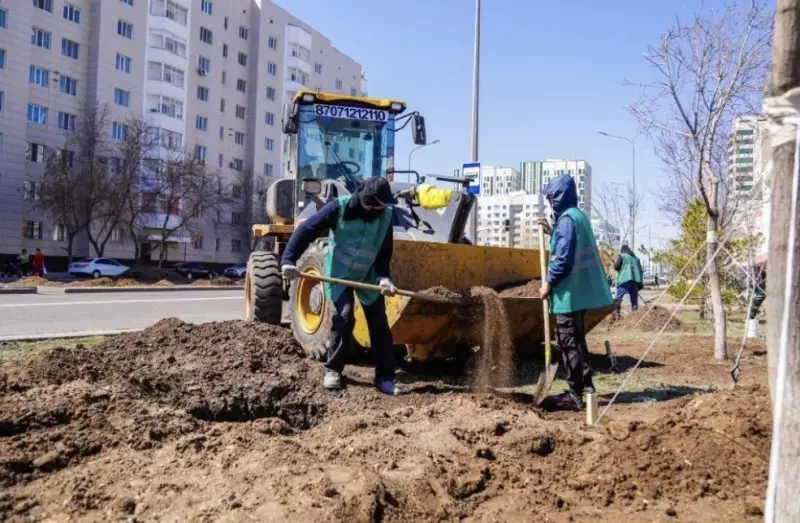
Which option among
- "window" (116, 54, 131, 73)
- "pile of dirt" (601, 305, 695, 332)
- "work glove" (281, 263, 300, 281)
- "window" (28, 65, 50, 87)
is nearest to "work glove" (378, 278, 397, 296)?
"work glove" (281, 263, 300, 281)

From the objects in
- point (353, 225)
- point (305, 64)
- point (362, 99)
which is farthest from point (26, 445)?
point (305, 64)

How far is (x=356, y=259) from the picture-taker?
5.61 m

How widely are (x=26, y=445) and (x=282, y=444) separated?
4.12 ft

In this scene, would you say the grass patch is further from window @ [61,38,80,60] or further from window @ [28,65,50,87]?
window @ [61,38,80,60]

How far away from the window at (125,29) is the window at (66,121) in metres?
6.97

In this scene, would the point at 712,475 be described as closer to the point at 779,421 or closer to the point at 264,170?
the point at 779,421

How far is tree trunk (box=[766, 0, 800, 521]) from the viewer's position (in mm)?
2449

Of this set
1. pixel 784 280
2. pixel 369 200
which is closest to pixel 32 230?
pixel 369 200

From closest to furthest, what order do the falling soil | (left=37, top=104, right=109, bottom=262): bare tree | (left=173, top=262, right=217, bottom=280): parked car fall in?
the falling soil
(left=37, top=104, right=109, bottom=262): bare tree
(left=173, top=262, right=217, bottom=280): parked car

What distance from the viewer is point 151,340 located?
6797mm

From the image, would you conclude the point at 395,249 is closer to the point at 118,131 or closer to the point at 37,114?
the point at 37,114

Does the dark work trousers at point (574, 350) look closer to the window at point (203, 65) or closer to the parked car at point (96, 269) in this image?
the parked car at point (96, 269)

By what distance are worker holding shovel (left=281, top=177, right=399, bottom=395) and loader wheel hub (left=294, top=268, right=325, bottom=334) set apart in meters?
0.87

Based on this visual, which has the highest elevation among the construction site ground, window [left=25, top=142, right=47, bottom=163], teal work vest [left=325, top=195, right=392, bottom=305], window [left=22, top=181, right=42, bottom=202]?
window [left=25, top=142, right=47, bottom=163]
